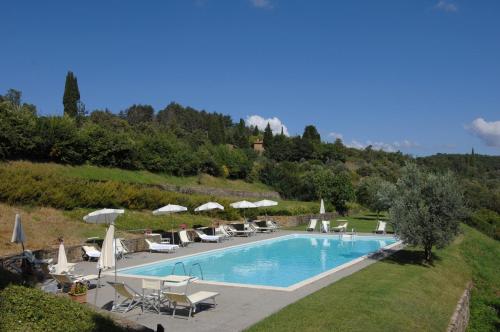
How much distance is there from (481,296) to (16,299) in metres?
14.9

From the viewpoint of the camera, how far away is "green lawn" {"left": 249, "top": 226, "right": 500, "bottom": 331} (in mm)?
8500

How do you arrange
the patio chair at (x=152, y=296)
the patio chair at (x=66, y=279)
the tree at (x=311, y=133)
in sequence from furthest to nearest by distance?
the tree at (x=311, y=133) → the patio chair at (x=66, y=279) → the patio chair at (x=152, y=296)

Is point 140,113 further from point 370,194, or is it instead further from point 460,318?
point 460,318

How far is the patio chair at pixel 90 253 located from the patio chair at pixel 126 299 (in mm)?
5602

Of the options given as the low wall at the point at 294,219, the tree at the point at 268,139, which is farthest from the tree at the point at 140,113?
the low wall at the point at 294,219

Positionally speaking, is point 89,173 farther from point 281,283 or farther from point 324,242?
point 281,283

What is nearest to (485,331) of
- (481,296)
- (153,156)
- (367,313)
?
(481,296)

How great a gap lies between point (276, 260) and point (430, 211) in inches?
253

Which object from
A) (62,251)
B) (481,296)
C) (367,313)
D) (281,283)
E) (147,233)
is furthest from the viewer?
(147,233)

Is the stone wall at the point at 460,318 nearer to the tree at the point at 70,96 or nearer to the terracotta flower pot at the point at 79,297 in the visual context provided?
the terracotta flower pot at the point at 79,297

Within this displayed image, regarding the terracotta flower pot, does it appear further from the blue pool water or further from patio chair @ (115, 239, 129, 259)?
patio chair @ (115, 239, 129, 259)

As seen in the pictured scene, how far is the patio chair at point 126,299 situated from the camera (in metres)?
9.09

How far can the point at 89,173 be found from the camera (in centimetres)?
3077

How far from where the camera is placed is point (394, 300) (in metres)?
10.4
